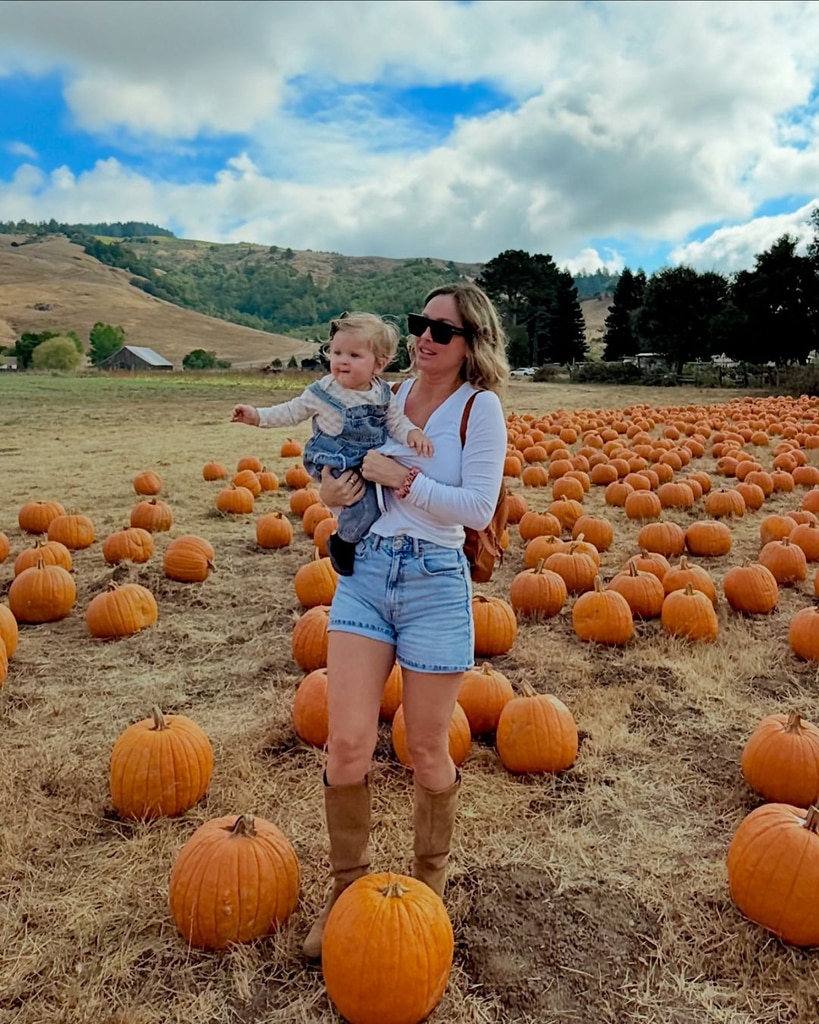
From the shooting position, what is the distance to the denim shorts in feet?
8.52

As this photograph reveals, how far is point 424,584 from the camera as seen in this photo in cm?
261

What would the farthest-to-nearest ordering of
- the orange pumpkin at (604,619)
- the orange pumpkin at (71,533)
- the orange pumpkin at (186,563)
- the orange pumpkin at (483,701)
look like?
the orange pumpkin at (71,533) → the orange pumpkin at (186,563) → the orange pumpkin at (604,619) → the orange pumpkin at (483,701)

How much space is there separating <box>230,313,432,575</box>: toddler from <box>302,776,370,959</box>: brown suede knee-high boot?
740mm

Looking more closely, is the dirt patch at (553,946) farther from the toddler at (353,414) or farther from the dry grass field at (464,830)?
the toddler at (353,414)

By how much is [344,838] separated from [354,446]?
1329 millimetres

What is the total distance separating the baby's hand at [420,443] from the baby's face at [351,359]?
0.95ft

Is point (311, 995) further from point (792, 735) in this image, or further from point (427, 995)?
point (792, 735)

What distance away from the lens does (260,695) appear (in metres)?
4.64

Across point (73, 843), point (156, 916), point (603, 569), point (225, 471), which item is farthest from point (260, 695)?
point (225, 471)

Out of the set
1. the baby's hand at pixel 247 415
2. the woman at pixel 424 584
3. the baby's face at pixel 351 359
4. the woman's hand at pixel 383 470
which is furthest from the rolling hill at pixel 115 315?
the woman's hand at pixel 383 470

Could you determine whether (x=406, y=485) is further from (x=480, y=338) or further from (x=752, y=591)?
(x=752, y=591)

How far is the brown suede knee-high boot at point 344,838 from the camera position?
8.89ft

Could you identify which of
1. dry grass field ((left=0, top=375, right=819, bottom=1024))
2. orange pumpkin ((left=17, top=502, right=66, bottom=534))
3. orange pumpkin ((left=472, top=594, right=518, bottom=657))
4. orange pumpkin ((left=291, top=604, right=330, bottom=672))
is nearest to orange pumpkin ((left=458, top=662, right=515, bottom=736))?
dry grass field ((left=0, top=375, right=819, bottom=1024))

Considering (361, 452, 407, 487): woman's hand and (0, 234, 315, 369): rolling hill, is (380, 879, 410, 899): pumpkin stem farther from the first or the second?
(0, 234, 315, 369): rolling hill
